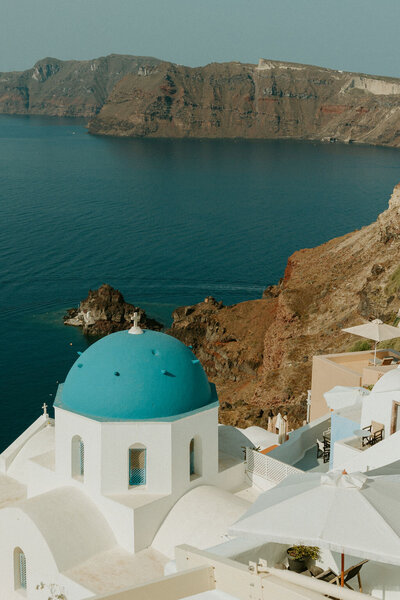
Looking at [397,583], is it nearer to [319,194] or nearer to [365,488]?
[365,488]

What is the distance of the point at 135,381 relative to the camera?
53.1ft

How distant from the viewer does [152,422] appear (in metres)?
16.1

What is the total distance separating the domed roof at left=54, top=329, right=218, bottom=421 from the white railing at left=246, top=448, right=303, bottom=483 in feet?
7.14

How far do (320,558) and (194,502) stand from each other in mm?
5500

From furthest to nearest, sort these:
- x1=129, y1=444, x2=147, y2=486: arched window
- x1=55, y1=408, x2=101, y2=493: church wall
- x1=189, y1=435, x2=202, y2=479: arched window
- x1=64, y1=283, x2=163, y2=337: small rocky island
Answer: x1=64, y1=283, x2=163, y2=337: small rocky island → x1=189, y1=435, x2=202, y2=479: arched window → x1=129, y1=444, x2=147, y2=486: arched window → x1=55, y1=408, x2=101, y2=493: church wall

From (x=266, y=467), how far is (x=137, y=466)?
3418 millimetres

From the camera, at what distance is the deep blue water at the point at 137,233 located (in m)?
57.9

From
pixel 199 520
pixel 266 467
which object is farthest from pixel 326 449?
pixel 199 520

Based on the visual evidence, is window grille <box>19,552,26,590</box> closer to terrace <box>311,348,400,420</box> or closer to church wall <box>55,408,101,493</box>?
church wall <box>55,408,101,493</box>

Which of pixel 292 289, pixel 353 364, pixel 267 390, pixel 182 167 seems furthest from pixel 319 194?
pixel 353 364

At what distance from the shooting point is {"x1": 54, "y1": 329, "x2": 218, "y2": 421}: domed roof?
1616 centimetres

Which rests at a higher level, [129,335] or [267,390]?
[129,335]

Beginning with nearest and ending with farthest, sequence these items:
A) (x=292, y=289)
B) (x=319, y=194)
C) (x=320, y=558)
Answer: (x=320, y=558) → (x=292, y=289) → (x=319, y=194)

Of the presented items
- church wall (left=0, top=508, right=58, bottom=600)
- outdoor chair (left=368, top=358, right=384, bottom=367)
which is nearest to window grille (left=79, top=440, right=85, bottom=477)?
church wall (left=0, top=508, right=58, bottom=600)
